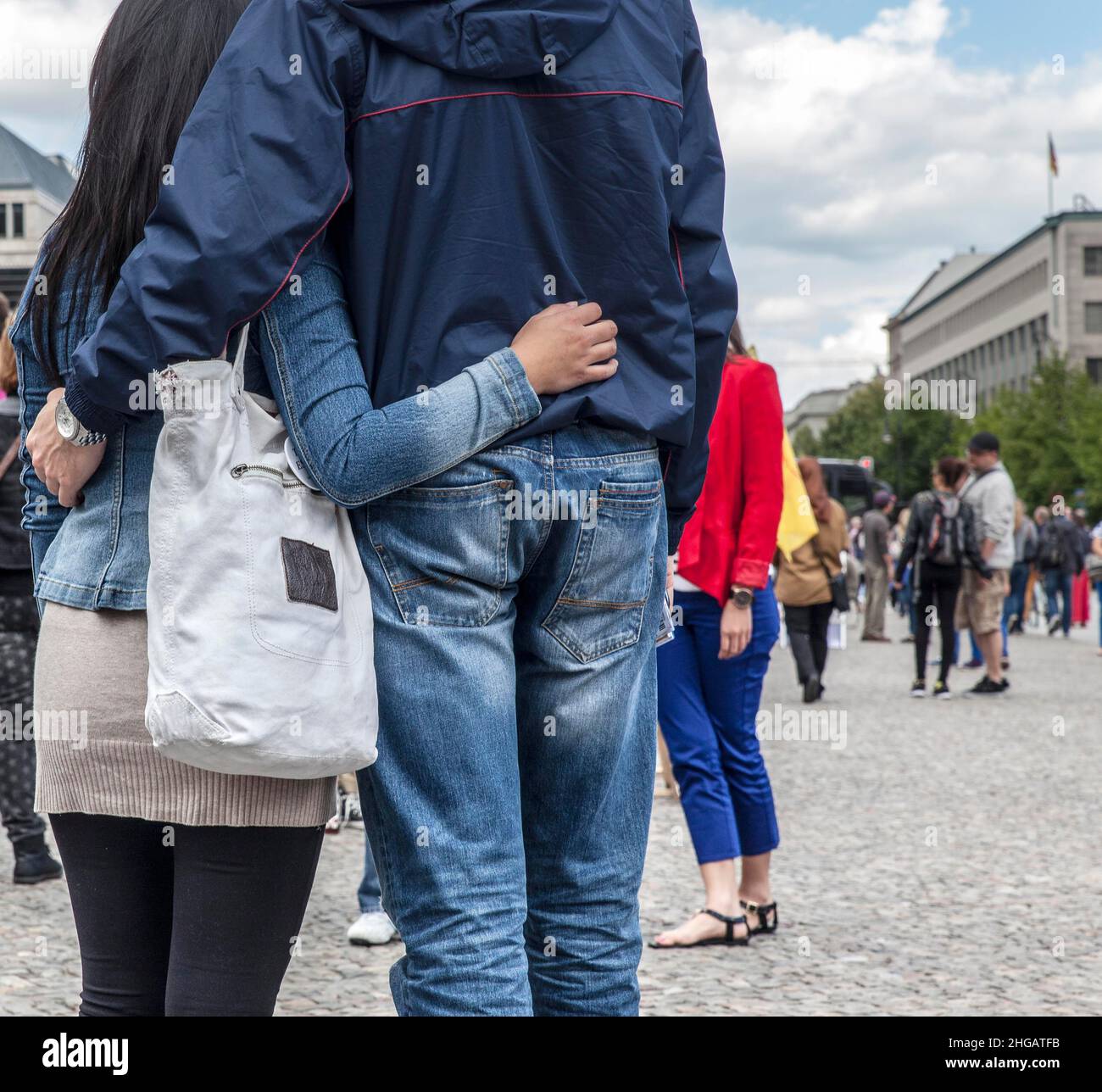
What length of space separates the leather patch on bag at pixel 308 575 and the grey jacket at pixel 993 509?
11460mm

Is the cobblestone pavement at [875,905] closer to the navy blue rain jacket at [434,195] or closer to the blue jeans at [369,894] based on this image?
the blue jeans at [369,894]

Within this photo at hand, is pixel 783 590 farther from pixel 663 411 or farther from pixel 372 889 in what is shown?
pixel 663 411

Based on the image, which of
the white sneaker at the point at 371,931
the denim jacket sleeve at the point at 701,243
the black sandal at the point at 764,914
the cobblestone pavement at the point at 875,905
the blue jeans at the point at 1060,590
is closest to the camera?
the denim jacket sleeve at the point at 701,243

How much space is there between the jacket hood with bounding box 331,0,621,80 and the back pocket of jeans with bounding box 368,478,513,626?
528 mm

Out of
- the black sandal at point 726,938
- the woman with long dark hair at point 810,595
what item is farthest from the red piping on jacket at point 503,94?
the woman with long dark hair at point 810,595

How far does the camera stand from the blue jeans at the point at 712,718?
16.0 ft

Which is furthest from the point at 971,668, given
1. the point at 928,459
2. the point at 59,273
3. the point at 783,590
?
the point at 928,459

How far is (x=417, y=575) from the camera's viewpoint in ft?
6.51

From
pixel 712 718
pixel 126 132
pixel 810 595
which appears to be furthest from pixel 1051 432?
pixel 126 132

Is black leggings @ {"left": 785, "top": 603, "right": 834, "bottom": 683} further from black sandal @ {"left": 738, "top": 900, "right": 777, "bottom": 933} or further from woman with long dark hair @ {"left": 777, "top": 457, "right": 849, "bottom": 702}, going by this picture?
black sandal @ {"left": 738, "top": 900, "right": 777, "bottom": 933}

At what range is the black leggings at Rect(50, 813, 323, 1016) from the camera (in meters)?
1.97

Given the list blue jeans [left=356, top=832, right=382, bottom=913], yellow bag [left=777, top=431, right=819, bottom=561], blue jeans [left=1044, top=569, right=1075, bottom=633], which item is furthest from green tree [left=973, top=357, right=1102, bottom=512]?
blue jeans [left=356, top=832, right=382, bottom=913]
